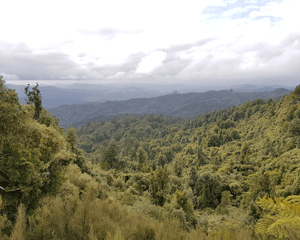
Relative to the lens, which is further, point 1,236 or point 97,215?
point 97,215

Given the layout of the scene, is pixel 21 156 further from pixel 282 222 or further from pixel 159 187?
pixel 159 187

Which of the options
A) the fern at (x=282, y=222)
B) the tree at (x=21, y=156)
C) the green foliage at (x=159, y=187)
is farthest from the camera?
the green foliage at (x=159, y=187)

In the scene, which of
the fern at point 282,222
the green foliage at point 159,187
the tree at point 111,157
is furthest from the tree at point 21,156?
the tree at point 111,157

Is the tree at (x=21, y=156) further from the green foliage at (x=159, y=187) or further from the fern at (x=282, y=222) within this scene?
the green foliage at (x=159, y=187)

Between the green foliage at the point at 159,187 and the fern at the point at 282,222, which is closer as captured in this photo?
the fern at the point at 282,222

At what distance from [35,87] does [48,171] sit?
5.79m

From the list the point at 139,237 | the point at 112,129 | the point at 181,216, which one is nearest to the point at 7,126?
the point at 139,237

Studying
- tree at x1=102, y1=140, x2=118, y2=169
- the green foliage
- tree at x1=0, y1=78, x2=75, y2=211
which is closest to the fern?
tree at x1=0, y1=78, x2=75, y2=211

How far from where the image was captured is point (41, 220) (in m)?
4.32

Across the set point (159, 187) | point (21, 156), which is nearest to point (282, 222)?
point (21, 156)

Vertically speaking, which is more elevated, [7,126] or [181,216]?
[7,126]

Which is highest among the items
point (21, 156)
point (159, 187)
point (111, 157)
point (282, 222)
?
point (21, 156)

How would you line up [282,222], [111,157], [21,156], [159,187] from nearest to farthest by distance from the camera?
[282,222]
[21,156]
[159,187]
[111,157]

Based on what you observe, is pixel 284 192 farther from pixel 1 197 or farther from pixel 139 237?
pixel 1 197
